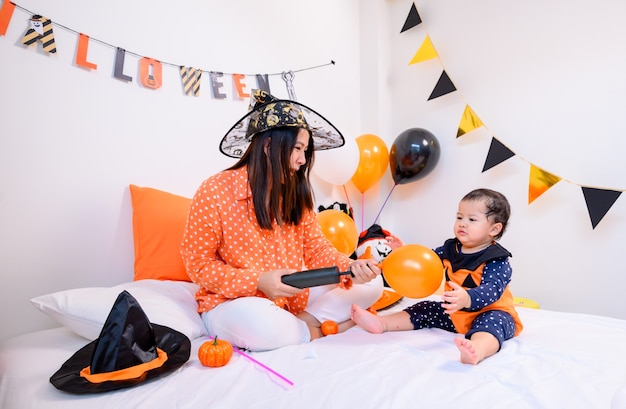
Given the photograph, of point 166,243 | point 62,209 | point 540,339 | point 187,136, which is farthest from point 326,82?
point 540,339

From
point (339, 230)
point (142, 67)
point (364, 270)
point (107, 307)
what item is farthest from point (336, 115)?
point (107, 307)

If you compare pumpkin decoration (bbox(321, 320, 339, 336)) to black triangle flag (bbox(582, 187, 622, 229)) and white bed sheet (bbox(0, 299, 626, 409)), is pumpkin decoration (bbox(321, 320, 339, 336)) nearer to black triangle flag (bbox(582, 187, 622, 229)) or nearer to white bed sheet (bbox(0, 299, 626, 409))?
white bed sheet (bbox(0, 299, 626, 409))

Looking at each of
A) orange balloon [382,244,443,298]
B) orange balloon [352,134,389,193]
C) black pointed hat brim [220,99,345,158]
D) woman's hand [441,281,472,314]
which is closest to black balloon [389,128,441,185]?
orange balloon [352,134,389,193]

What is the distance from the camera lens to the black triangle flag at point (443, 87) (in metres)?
2.32

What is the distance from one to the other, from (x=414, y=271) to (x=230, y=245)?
1.93ft

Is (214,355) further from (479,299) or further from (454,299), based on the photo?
(479,299)

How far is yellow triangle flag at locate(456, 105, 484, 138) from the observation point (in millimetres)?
2207

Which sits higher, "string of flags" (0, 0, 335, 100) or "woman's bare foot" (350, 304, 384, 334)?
"string of flags" (0, 0, 335, 100)

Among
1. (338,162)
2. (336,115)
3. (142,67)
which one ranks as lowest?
(338,162)

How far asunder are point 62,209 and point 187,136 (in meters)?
0.60

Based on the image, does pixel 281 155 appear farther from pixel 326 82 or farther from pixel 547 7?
pixel 547 7

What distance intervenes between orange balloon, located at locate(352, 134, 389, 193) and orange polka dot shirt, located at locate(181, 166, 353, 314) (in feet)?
3.45

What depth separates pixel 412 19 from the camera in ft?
8.28

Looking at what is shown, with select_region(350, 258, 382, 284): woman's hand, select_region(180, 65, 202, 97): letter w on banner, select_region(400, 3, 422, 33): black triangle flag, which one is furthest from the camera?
select_region(400, 3, 422, 33): black triangle flag
